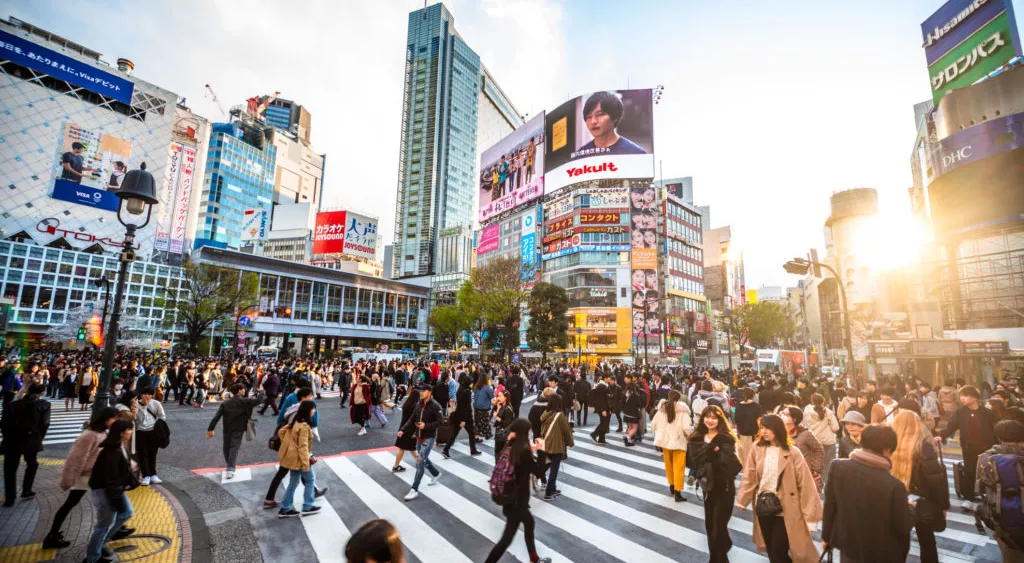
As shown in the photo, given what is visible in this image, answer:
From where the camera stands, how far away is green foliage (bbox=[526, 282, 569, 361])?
45.7 m

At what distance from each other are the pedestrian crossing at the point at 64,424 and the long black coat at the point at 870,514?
15.2 m

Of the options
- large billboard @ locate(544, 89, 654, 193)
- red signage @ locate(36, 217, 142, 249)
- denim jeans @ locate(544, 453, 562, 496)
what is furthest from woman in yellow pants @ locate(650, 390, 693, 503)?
red signage @ locate(36, 217, 142, 249)

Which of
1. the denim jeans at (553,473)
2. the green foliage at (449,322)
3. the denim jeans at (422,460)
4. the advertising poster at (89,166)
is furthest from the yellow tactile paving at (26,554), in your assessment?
the advertising poster at (89,166)

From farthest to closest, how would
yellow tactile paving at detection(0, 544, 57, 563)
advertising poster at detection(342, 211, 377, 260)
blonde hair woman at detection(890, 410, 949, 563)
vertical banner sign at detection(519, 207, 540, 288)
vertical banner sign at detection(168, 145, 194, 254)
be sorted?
vertical banner sign at detection(519, 207, 540, 288) < vertical banner sign at detection(168, 145, 194, 254) < advertising poster at detection(342, 211, 377, 260) < yellow tactile paving at detection(0, 544, 57, 563) < blonde hair woman at detection(890, 410, 949, 563)

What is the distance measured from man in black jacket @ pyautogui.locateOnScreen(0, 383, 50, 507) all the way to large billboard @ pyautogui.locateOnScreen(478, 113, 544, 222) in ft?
209

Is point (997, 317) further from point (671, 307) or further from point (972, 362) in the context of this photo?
point (671, 307)

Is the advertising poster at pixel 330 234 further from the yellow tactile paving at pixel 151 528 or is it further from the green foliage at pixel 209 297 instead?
the yellow tactile paving at pixel 151 528

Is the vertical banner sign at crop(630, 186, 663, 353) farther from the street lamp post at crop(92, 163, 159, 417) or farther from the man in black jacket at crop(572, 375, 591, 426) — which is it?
the street lamp post at crop(92, 163, 159, 417)

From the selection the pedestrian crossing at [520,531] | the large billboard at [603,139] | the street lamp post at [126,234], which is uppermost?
the large billboard at [603,139]

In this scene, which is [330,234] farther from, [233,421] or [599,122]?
[233,421]

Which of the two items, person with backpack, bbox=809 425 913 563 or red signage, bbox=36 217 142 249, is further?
red signage, bbox=36 217 142 249

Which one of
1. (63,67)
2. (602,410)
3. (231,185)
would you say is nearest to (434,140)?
(231,185)

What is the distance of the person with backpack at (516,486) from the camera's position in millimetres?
4492

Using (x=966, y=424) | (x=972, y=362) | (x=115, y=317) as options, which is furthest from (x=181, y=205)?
(x=972, y=362)
